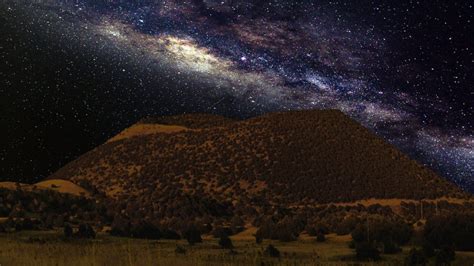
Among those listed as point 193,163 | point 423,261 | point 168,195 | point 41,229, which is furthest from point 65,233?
point 193,163

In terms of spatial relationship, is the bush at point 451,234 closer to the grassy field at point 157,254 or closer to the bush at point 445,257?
the grassy field at point 157,254

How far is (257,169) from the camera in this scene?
216 ft

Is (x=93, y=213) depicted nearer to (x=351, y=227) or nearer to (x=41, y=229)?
(x=41, y=229)

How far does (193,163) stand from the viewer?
68688 millimetres

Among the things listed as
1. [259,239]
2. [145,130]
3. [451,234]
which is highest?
[145,130]

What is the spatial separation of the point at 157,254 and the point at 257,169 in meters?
46.0

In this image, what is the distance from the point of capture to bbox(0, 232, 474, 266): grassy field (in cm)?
1609

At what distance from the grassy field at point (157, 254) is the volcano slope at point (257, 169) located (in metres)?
20.9

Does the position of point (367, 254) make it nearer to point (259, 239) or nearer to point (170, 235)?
point (259, 239)

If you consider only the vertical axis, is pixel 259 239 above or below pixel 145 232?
below

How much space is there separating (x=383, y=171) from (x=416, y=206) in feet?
41.1

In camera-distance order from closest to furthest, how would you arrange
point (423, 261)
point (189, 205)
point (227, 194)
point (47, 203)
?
1. point (423, 261)
2. point (47, 203)
3. point (189, 205)
4. point (227, 194)

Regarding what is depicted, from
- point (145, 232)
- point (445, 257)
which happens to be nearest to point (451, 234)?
point (445, 257)

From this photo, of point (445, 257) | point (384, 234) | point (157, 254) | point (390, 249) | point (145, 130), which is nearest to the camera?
point (445, 257)
